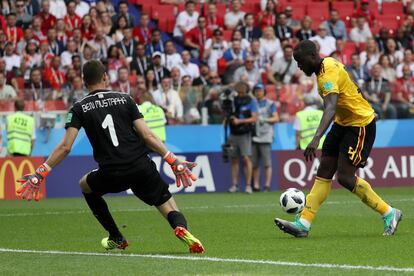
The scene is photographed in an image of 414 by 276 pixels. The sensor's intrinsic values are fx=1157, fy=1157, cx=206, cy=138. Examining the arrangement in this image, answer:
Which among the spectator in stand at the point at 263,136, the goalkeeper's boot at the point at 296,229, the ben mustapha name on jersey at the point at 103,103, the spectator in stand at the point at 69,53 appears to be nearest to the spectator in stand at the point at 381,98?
the spectator in stand at the point at 263,136

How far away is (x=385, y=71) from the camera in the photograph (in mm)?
27859

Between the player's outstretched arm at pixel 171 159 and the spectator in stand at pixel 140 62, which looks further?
the spectator in stand at pixel 140 62

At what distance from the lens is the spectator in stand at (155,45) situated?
27406mm

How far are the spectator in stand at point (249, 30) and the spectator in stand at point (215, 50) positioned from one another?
1085 millimetres

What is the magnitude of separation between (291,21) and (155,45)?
4.37 meters

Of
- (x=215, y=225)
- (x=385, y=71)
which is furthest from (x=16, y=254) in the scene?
(x=385, y=71)

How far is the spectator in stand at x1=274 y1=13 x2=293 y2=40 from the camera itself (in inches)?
1144

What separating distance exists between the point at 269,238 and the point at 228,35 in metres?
16.8

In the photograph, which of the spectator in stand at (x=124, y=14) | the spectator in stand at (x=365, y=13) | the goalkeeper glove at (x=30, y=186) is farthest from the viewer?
the spectator in stand at (x=365, y=13)

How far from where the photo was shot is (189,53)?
1097 inches

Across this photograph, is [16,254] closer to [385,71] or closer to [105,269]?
[105,269]

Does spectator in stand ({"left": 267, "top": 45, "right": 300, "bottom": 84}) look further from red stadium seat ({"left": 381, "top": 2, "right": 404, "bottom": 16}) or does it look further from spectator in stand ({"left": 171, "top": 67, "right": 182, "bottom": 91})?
red stadium seat ({"left": 381, "top": 2, "right": 404, "bottom": 16})

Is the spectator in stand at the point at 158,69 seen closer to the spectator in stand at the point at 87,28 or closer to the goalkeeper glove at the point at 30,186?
the spectator in stand at the point at 87,28

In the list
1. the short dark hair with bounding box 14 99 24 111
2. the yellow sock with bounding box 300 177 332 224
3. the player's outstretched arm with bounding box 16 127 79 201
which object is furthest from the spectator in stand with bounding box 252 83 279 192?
the player's outstretched arm with bounding box 16 127 79 201
